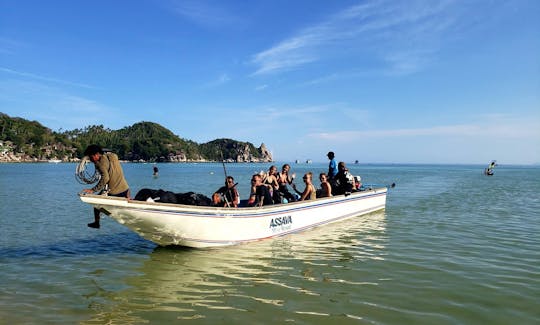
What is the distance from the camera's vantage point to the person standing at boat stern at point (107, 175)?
8078 millimetres

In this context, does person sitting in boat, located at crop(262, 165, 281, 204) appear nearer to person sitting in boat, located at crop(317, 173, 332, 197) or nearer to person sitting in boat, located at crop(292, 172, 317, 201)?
person sitting in boat, located at crop(292, 172, 317, 201)

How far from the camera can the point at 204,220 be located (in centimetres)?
923

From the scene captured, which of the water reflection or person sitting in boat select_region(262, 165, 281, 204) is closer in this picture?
the water reflection

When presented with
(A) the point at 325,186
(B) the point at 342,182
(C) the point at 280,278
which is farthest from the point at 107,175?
(B) the point at 342,182

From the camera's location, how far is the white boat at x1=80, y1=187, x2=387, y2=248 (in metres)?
8.34

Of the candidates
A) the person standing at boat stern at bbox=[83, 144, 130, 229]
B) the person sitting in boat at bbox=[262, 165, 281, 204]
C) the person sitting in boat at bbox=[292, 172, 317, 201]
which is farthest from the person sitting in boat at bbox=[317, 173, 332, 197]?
the person standing at boat stern at bbox=[83, 144, 130, 229]

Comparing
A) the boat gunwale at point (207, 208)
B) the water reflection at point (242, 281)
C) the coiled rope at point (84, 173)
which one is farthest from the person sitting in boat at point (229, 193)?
the coiled rope at point (84, 173)

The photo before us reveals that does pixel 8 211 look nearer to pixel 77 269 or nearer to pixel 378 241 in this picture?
pixel 77 269

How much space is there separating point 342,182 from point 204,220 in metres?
7.64

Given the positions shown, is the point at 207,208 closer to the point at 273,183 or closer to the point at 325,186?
the point at 273,183

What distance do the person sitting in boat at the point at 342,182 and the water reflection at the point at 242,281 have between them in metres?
3.74

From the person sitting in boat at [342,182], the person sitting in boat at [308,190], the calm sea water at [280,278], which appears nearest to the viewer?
the calm sea water at [280,278]

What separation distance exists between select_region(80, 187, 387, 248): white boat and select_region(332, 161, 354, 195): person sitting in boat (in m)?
2.63

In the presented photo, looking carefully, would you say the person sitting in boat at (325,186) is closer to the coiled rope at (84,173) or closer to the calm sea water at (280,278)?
the calm sea water at (280,278)
